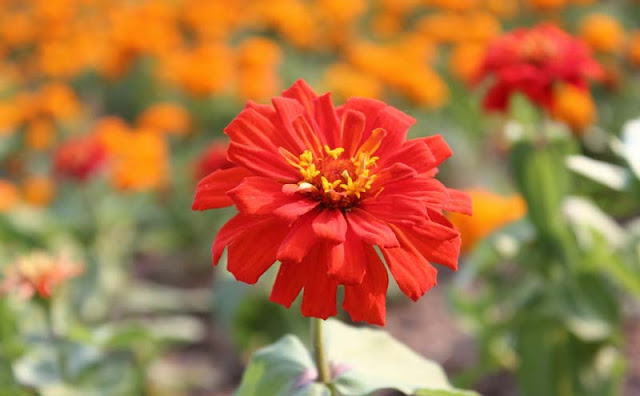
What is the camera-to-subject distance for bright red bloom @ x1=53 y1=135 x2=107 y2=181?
193 centimetres

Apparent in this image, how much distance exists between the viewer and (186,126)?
254 cm

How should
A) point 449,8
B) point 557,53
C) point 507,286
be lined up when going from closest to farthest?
1. point 557,53
2. point 507,286
3. point 449,8

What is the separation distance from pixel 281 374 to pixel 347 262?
0.81 feet

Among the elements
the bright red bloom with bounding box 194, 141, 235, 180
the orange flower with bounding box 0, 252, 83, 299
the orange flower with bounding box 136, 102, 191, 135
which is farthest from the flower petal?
the orange flower with bounding box 136, 102, 191, 135

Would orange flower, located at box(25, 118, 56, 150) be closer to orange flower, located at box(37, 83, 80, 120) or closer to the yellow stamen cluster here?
orange flower, located at box(37, 83, 80, 120)

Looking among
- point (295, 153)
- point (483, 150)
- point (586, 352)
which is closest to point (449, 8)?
point (483, 150)

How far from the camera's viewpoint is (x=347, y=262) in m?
0.74

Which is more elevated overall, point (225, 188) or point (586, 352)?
point (225, 188)

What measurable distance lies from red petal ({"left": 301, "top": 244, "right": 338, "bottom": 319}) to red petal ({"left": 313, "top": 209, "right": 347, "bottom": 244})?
0.11 feet

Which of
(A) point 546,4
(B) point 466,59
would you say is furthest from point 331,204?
(A) point 546,4

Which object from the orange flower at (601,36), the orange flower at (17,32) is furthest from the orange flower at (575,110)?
the orange flower at (17,32)

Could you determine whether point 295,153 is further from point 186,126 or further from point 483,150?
point 483,150

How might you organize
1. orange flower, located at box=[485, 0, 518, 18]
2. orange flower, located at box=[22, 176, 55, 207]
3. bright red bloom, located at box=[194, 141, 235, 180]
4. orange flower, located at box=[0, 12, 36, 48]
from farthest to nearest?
orange flower, located at box=[0, 12, 36, 48] → orange flower, located at box=[485, 0, 518, 18] → orange flower, located at box=[22, 176, 55, 207] → bright red bloom, located at box=[194, 141, 235, 180]

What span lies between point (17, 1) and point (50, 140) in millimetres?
2171
